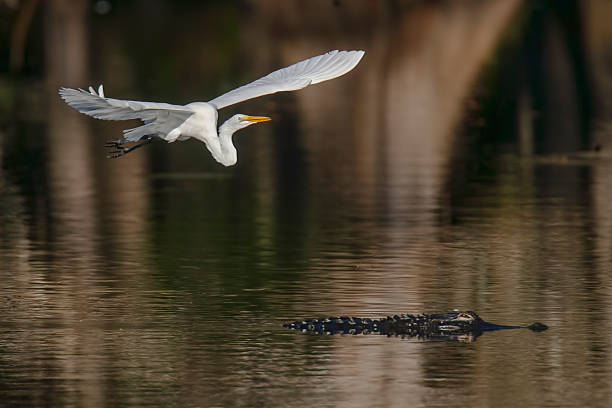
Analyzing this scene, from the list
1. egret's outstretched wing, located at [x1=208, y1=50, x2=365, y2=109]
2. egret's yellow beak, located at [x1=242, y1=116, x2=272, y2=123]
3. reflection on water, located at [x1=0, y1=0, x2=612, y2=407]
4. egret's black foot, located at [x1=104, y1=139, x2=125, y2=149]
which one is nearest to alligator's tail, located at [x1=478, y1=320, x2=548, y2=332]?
reflection on water, located at [x1=0, y1=0, x2=612, y2=407]

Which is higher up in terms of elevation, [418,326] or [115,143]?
[115,143]

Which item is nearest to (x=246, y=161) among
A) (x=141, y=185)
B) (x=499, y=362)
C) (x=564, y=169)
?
(x=141, y=185)

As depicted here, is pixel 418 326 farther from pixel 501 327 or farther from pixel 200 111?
pixel 200 111

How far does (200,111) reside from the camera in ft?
60.6

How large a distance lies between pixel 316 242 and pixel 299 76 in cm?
570

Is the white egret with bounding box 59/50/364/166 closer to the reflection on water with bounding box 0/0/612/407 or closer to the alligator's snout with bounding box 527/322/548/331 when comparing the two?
the reflection on water with bounding box 0/0/612/407

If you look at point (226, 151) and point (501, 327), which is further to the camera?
point (226, 151)

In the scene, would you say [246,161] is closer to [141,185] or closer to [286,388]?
[141,185]

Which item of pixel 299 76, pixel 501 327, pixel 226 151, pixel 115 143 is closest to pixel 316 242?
pixel 299 76

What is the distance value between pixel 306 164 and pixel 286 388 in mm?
20802

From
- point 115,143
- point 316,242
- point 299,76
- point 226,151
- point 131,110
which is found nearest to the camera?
point 131,110

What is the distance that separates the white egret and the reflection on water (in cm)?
195

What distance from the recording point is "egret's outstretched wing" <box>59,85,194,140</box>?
16672mm

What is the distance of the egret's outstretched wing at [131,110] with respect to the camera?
54.7 ft
